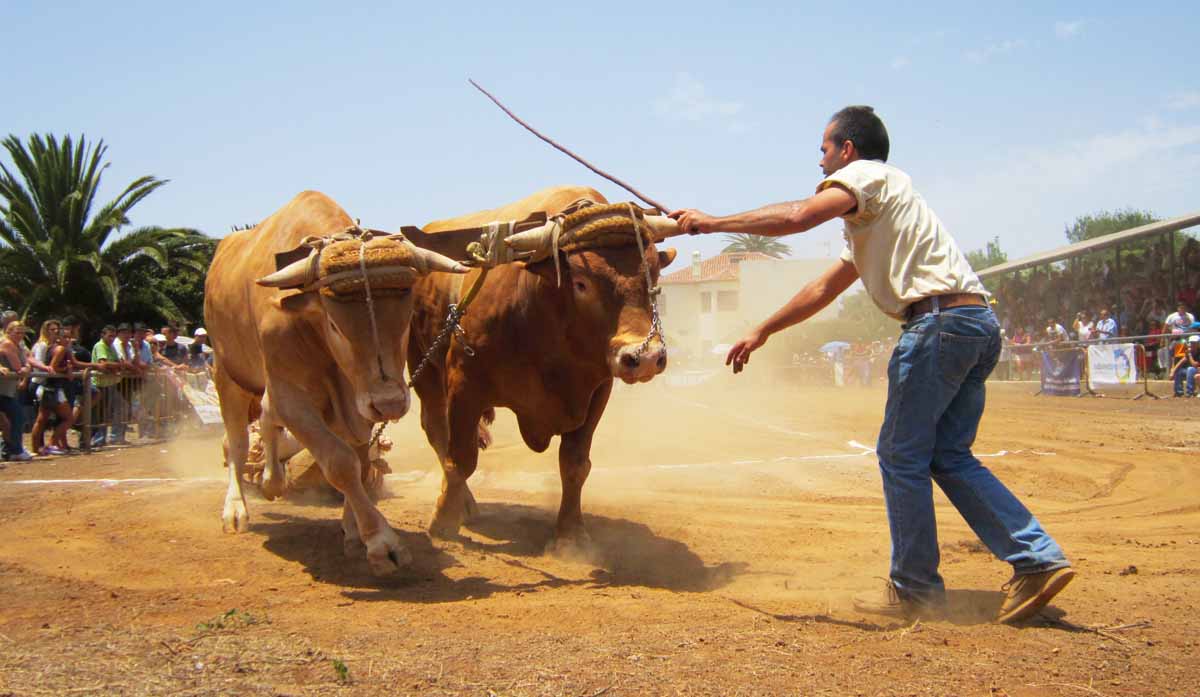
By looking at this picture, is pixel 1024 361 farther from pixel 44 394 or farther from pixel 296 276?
pixel 296 276

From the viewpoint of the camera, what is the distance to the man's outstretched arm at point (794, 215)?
4.00 m

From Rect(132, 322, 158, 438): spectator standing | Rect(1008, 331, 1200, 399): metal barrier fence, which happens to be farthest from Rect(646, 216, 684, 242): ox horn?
Rect(1008, 331, 1200, 399): metal barrier fence

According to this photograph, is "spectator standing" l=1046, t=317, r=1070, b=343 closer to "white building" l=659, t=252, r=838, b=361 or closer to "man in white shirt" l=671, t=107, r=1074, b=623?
"man in white shirt" l=671, t=107, r=1074, b=623

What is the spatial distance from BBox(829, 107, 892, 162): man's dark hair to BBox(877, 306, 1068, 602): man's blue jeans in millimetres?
840

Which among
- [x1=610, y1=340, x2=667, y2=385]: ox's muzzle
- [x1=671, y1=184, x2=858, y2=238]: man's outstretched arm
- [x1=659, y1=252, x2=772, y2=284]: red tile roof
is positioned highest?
[x1=659, y1=252, x2=772, y2=284]: red tile roof

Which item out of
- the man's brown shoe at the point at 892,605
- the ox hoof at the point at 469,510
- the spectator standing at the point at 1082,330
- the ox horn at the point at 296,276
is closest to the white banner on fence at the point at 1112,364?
the spectator standing at the point at 1082,330

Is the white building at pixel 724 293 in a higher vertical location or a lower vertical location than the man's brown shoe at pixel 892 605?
higher

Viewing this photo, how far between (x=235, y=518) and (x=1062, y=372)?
1915cm

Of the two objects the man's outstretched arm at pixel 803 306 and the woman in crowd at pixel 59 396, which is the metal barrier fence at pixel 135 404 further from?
the man's outstretched arm at pixel 803 306

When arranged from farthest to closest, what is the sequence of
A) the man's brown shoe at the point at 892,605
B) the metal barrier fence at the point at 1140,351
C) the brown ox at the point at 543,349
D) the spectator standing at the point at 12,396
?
the metal barrier fence at the point at 1140,351
the spectator standing at the point at 12,396
the brown ox at the point at 543,349
the man's brown shoe at the point at 892,605

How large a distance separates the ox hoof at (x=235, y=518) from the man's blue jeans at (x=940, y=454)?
14.9 feet

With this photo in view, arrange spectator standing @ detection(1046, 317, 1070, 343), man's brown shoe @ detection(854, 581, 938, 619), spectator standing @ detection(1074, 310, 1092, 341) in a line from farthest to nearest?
spectator standing @ detection(1046, 317, 1070, 343)
spectator standing @ detection(1074, 310, 1092, 341)
man's brown shoe @ detection(854, 581, 938, 619)

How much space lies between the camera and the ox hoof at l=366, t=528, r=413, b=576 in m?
5.04

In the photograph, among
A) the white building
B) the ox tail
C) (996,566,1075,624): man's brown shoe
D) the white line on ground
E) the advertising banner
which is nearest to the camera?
(996,566,1075,624): man's brown shoe
